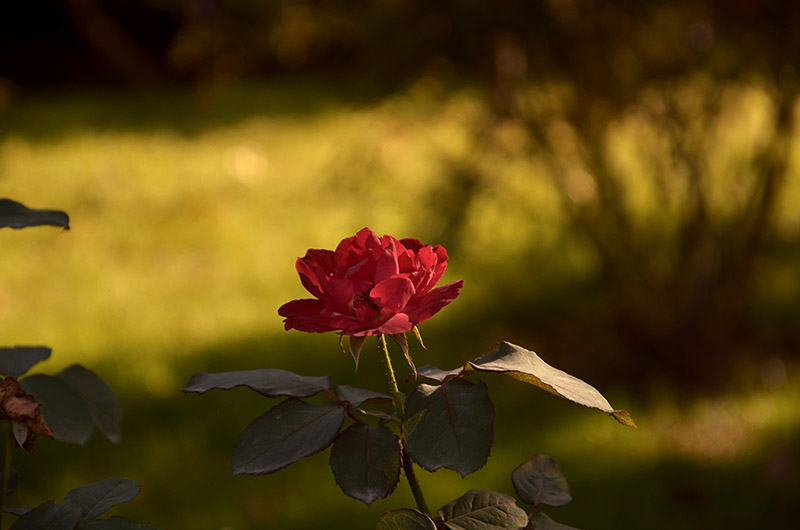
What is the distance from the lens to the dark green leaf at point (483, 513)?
0.64m

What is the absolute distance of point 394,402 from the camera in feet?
2.28

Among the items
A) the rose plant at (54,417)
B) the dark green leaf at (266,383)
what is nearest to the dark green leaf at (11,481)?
the rose plant at (54,417)

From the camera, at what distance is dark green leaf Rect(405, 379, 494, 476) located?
23.7 inches

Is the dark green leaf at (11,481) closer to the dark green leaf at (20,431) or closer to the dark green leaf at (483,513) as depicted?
the dark green leaf at (20,431)

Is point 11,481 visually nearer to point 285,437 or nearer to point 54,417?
point 54,417

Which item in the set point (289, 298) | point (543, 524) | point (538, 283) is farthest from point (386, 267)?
point (538, 283)

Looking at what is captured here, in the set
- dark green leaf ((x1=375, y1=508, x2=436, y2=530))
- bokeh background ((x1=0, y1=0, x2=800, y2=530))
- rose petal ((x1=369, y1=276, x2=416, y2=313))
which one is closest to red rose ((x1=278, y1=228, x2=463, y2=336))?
rose petal ((x1=369, y1=276, x2=416, y2=313))

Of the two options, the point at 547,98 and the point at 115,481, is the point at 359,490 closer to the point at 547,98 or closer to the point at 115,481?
the point at 115,481

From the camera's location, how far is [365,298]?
25.8 inches

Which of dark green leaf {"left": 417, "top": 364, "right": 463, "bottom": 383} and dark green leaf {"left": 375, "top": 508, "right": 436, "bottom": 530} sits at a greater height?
dark green leaf {"left": 417, "top": 364, "right": 463, "bottom": 383}

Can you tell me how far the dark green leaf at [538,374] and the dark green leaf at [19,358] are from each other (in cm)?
46

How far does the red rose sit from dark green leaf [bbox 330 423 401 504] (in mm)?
84

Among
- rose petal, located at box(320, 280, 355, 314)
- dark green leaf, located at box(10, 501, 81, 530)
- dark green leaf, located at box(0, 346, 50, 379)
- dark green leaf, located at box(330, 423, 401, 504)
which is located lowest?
dark green leaf, located at box(10, 501, 81, 530)

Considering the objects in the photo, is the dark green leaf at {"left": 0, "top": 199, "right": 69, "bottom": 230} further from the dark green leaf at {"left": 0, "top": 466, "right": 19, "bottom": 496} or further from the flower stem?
the flower stem
